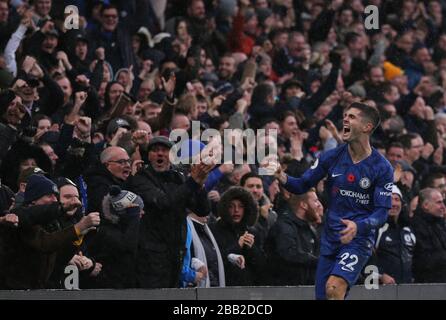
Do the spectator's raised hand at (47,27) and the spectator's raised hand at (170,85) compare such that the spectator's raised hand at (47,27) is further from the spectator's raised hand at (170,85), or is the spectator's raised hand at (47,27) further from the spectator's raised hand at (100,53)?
the spectator's raised hand at (170,85)

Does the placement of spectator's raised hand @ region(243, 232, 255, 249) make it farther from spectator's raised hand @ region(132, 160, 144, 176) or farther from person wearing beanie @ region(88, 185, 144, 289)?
person wearing beanie @ region(88, 185, 144, 289)

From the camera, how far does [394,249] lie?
14672 millimetres

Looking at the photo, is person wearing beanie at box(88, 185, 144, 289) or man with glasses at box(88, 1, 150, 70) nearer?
person wearing beanie at box(88, 185, 144, 289)

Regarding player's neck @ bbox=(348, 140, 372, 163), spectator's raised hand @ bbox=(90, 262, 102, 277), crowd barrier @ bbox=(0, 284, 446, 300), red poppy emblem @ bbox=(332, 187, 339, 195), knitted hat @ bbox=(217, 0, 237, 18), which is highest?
knitted hat @ bbox=(217, 0, 237, 18)

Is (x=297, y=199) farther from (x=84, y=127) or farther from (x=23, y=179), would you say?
(x=23, y=179)

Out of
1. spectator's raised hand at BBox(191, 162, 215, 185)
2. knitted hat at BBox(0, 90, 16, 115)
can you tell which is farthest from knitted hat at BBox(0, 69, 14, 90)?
spectator's raised hand at BBox(191, 162, 215, 185)

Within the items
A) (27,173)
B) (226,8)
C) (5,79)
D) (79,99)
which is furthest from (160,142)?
(226,8)

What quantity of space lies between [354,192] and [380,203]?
26cm

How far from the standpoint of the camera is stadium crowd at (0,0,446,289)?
39.2ft

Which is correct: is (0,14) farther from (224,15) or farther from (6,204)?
(224,15)

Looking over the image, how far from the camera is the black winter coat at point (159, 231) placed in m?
12.2
